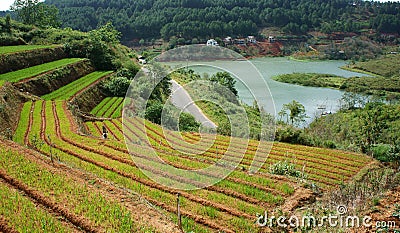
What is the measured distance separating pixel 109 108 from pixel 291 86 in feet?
146

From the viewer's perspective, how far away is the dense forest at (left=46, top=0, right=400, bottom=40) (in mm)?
99562

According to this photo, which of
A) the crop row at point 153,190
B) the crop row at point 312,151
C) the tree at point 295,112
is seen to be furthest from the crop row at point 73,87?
the tree at point 295,112

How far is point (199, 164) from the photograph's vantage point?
13.9 meters

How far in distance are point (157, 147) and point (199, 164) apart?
12.5 feet

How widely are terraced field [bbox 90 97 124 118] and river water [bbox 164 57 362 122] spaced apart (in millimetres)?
7631

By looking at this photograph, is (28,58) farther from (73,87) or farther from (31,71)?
(73,87)

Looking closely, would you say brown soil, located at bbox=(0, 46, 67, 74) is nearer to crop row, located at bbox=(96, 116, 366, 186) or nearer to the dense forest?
crop row, located at bbox=(96, 116, 366, 186)

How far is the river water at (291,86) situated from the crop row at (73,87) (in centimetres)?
1030

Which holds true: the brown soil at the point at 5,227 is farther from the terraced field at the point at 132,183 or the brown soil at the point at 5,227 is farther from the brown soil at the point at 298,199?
the brown soil at the point at 298,199

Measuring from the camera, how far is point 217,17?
11419 centimetres

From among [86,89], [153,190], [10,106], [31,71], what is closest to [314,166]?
[153,190]

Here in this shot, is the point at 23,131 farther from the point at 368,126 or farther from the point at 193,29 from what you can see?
the point at 193,29

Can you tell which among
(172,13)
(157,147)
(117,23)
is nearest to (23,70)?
(157,147)

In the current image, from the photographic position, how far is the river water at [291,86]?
26.1 m
